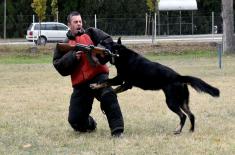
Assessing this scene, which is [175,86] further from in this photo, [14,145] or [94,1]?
[94,1]

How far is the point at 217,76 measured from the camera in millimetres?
19188

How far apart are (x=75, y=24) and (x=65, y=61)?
58 centimetres

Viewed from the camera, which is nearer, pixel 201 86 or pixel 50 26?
pixel 201 86

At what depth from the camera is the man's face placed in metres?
8.65

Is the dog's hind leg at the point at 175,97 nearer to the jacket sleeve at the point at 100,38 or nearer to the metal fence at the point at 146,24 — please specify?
the jacket sleeve at the point at 100,38

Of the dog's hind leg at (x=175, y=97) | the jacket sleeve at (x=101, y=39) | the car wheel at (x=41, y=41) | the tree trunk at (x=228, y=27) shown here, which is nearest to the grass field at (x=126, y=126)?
the dog's hind leg at (x=175, y=97)

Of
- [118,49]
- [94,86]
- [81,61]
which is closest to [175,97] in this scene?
[118,49]

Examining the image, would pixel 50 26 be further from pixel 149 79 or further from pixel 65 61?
pixel 149 79

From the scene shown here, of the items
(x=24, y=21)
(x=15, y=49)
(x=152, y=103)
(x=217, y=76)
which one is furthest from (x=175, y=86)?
(x=24, y=21)

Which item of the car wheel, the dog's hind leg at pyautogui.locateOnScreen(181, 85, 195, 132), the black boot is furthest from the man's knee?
the car wheel

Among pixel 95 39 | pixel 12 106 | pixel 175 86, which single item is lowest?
pixel 12 106

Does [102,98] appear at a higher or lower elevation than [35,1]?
lower

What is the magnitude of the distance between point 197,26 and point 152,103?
37.4 m

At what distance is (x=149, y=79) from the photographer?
340 inches
